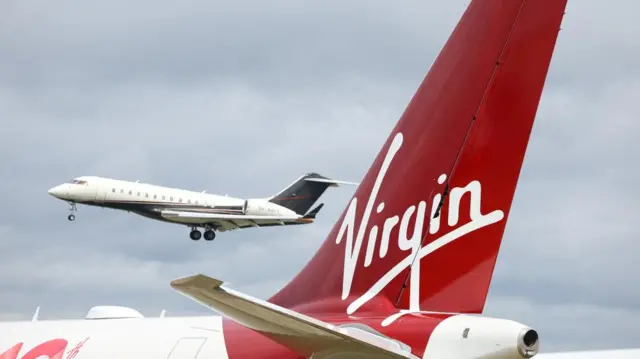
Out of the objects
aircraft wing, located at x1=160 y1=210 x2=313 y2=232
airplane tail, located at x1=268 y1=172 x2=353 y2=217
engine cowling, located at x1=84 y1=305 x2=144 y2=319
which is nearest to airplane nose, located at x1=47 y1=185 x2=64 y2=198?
aircraft wing, located at x1=160 y1=210 x2=313 y2=232

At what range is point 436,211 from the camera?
1088cm

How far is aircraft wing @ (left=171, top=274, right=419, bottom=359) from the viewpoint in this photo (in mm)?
7566

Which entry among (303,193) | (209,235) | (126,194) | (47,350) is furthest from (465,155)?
(303,193)

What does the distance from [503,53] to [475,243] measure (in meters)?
2.06

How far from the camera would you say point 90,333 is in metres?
13.1

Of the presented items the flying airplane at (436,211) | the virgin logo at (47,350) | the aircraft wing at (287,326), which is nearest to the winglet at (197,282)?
the aircraft wing at (287,326)

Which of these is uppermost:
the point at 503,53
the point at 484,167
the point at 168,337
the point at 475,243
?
the point at 503,53

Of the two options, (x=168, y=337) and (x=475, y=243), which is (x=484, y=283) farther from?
(x=168, y=337)

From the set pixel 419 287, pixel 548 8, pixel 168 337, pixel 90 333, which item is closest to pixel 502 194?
pixel 419 287

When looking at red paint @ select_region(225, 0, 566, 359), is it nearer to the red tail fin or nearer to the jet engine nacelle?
the red tail fin

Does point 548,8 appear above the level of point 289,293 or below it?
above

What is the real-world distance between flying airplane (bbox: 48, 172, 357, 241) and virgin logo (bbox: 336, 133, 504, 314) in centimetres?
6034

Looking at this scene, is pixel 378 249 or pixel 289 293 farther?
pixel 289 293

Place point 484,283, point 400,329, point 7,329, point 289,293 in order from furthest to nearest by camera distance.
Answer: point 7,329 < point 289,293 < point 484,283 < point 400,329
